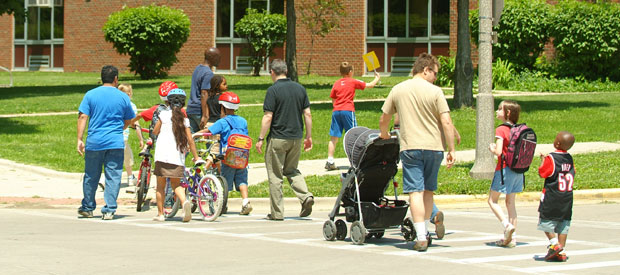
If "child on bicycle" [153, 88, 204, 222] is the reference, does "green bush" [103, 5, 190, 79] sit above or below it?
above

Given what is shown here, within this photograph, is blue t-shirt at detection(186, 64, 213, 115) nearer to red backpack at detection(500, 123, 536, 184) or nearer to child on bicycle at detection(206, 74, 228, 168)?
child on bicycle at detection(206, 74, 228, 168)

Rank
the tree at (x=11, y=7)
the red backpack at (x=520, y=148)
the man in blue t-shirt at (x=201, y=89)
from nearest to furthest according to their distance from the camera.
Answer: the red backpack at (x=520, y=148) → the man in blue t-shirt at (x=201, y=89) → the tree at (x=11, y=7)

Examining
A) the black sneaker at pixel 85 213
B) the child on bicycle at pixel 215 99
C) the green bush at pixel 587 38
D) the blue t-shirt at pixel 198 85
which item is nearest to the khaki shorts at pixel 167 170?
the child on bicycle at pixel 215 99

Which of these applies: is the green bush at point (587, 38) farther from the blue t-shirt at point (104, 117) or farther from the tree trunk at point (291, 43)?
the blue t-shirt at point (104, 117)

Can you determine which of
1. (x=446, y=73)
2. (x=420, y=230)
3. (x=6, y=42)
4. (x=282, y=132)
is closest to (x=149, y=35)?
(x=446, y=73)

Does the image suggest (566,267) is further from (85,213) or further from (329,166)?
(329,166)

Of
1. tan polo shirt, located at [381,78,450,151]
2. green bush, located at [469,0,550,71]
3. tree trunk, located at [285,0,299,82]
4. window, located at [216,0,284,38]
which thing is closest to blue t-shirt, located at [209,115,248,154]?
tan polo shirt, located at [381,78,450,151]

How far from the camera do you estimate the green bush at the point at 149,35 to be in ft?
122

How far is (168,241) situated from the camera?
380 inches

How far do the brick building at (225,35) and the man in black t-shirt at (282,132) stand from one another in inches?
934

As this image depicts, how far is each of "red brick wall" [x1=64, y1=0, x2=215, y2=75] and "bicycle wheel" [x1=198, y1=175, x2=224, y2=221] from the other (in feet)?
101

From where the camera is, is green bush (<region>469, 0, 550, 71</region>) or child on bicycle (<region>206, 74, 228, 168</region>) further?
green bush (<region>469, 0, 550, 71</region>)

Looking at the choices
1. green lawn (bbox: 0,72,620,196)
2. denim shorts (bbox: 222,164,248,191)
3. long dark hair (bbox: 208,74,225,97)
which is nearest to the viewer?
denim shorts (bbox: 222,164,248,191)

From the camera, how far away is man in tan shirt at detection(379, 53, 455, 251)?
9.09 metres
